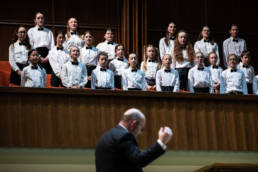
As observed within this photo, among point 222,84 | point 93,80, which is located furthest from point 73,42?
point 222,84

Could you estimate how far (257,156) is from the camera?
5277 millimetres

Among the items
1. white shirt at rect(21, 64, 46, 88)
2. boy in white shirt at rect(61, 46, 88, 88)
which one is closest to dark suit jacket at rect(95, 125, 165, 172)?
white shirt at rect(21, 64, 46, 88)

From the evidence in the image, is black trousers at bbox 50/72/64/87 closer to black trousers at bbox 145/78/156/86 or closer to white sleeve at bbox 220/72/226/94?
black trousers at bbox 145/78/156/86

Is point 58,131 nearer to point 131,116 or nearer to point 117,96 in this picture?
point 117,96

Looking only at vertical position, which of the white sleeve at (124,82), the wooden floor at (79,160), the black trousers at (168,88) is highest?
the white sleeve at (124,82)

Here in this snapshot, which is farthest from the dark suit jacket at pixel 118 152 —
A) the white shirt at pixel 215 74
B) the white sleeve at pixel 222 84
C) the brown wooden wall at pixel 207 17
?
the brown wooden wall at pixel 207 17

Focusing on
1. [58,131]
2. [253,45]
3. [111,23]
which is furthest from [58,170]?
[253,45]

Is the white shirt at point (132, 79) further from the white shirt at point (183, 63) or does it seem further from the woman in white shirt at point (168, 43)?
the woman in white shirt at point (168, 43)

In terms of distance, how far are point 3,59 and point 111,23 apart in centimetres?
192

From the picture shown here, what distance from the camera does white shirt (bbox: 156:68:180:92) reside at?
6.14 metres

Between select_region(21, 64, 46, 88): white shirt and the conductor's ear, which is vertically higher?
select_region(21, 64, 46, 88): white shirt

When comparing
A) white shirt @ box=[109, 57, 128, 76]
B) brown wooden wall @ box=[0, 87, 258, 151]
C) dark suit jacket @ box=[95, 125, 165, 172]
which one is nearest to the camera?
dark suit jacket @ box=[95, 125, 165, 172]

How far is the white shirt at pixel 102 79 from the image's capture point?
5948 millimetres

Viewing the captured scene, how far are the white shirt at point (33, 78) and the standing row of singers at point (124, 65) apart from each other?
0.05 feet
